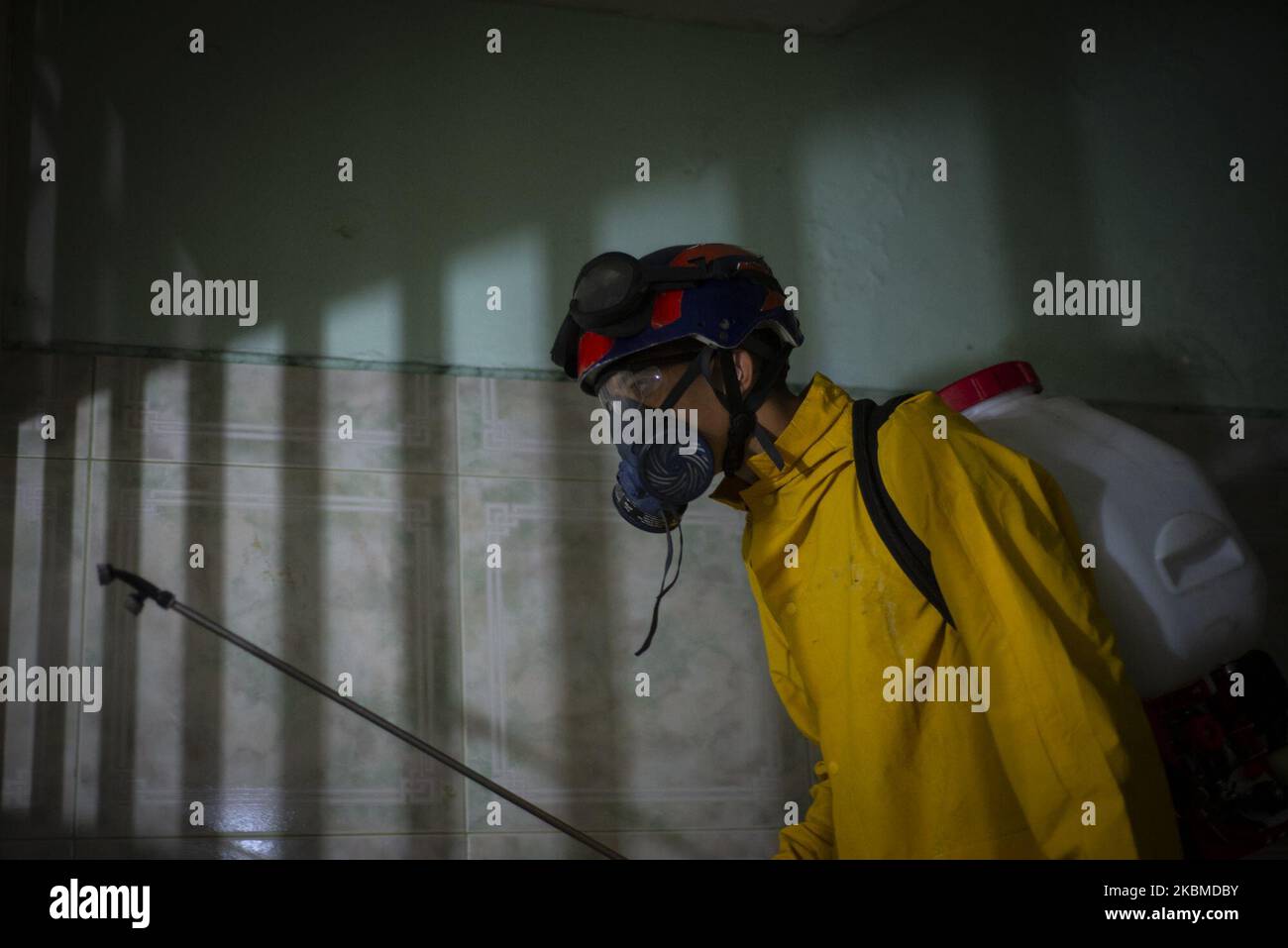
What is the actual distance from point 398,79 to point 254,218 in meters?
0.39

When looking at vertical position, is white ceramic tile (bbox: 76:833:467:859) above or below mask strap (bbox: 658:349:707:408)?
below

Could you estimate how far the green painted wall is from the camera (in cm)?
210

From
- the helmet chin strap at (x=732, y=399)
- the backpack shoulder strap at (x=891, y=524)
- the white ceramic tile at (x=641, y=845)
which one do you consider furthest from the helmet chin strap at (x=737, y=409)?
the white ceramic tile at (x=641, y=845)

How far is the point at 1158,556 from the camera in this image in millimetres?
1357

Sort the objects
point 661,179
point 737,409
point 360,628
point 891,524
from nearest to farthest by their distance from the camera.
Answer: point 891,524 < point 737,409 < point 360,628 < point 661,179

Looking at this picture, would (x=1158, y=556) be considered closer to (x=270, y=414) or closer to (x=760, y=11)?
(x=270, y=414)

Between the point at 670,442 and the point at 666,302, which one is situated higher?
the point at 666,302

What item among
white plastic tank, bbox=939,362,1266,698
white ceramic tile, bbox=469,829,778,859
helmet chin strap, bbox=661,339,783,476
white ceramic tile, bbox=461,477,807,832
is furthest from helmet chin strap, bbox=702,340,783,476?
white ceramic tile, bbox=469,829,778,859

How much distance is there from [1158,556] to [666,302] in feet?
2.10

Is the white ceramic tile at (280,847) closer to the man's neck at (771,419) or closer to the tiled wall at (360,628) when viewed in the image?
the tiled wall at (360,628)

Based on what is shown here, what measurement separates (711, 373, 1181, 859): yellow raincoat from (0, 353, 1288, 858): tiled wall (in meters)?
0.68

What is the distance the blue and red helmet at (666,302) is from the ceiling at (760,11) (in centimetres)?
108

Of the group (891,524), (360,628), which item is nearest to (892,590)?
(891,524)

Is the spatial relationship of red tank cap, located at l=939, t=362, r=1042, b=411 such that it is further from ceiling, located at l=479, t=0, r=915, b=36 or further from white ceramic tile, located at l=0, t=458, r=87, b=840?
white ceramic tile, located at l=0, t=458, r=87, b=840
